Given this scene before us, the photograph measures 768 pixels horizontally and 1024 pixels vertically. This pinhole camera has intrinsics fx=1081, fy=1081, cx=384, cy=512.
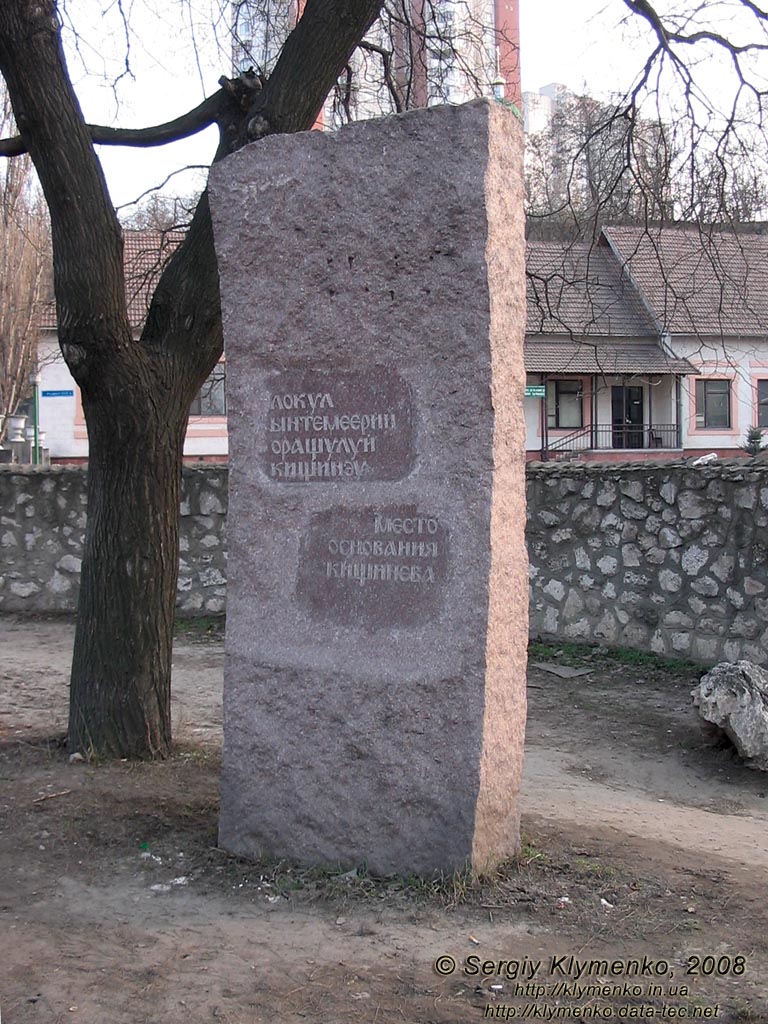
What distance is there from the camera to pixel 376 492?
12.8 ft

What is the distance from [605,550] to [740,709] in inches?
106

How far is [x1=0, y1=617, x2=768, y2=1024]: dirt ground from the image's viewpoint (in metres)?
3.04

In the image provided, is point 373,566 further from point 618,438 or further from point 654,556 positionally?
point 618,438

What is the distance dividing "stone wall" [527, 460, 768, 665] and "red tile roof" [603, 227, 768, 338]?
4.34 feet

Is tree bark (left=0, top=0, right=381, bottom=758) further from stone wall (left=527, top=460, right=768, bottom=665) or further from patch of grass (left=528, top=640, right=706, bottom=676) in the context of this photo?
stone wall (left=527, top=460, right=768, bottom=665)

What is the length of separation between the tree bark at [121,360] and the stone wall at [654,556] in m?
3.98

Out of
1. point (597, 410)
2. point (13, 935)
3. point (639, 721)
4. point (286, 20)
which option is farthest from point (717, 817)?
point (597, 410)

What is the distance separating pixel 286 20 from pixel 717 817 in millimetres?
6407

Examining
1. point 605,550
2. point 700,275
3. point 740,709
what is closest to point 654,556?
point 605,550

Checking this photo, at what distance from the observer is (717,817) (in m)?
5.24

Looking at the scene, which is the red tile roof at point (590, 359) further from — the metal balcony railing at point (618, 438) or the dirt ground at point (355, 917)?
the dirt ground at point (355, 917)

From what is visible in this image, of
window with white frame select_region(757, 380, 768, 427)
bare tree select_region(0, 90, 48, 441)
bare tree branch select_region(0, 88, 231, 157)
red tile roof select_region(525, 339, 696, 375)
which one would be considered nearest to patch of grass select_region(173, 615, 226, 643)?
bare tree branch select_region(0, 88, 231, 157)

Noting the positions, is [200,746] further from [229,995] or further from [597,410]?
[597,410]

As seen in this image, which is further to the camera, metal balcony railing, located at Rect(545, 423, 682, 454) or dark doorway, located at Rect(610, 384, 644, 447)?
dark doorway, located at Rect(610, 384, 644, 447)
